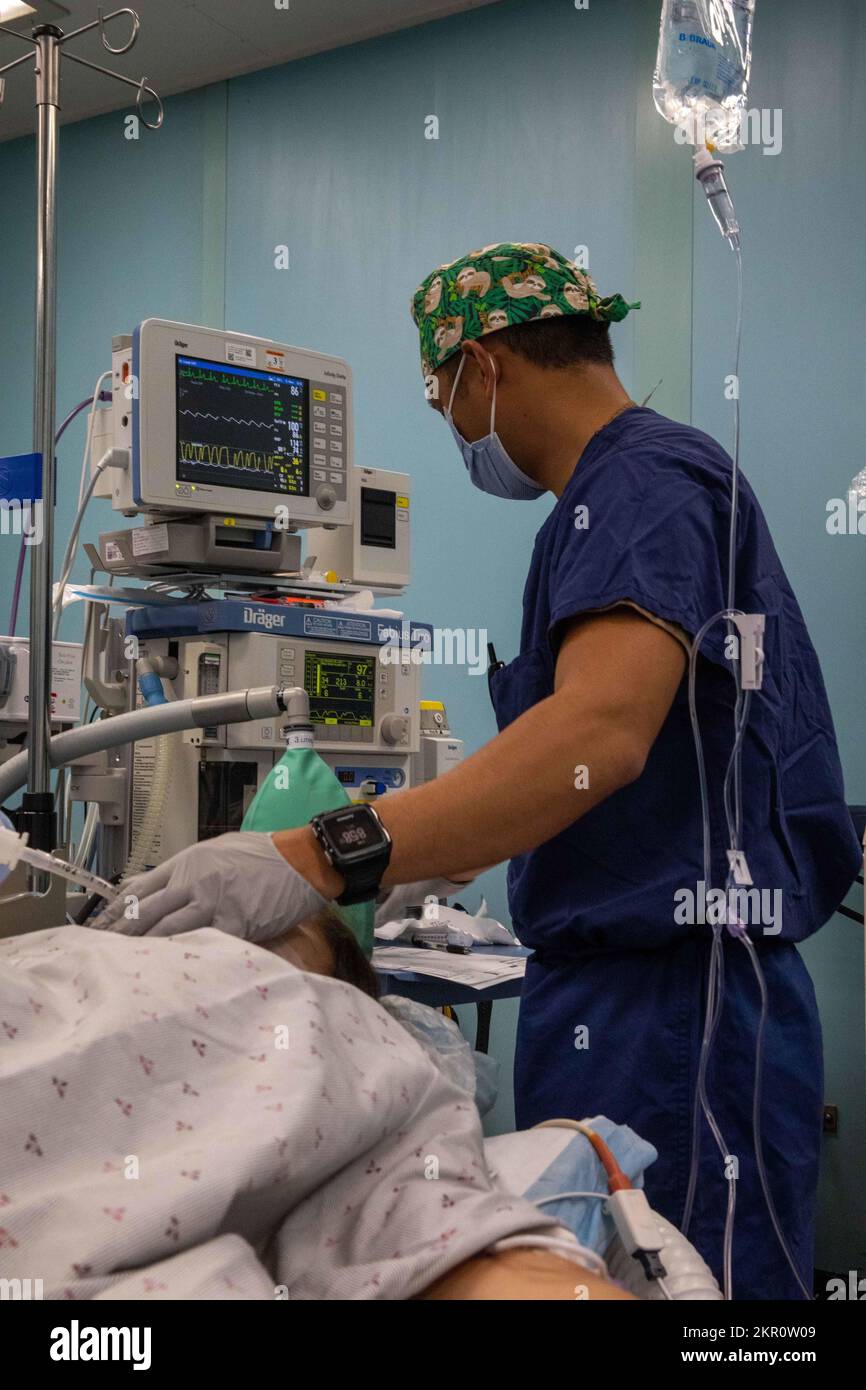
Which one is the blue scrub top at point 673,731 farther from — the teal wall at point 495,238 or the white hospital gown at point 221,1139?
the teal wall at point 495,238

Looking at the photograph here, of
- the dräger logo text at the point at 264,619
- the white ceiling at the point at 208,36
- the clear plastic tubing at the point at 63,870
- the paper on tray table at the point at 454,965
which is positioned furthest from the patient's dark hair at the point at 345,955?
the white ceiling at the point at 208,36

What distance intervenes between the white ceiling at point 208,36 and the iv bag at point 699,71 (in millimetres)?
2290

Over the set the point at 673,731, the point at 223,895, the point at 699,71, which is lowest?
the point at 223,895

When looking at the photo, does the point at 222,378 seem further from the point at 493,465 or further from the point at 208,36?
the point at 208,36

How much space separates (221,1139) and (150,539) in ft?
5.91

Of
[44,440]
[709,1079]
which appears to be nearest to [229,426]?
[44,440]

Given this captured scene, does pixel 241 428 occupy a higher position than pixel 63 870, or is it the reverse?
pixel 241 428

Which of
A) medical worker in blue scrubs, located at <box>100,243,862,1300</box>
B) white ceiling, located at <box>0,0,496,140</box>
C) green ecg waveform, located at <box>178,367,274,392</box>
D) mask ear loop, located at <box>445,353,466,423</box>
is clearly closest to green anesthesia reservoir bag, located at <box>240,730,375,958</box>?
medical worker in blue scrubs, located at <box>100,243,862,1300</box>

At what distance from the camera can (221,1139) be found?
2.66ft

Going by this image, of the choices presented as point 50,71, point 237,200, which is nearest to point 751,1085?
point 50,71

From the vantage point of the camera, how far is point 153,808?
2.41 meters

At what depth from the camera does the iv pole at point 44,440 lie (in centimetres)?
162
